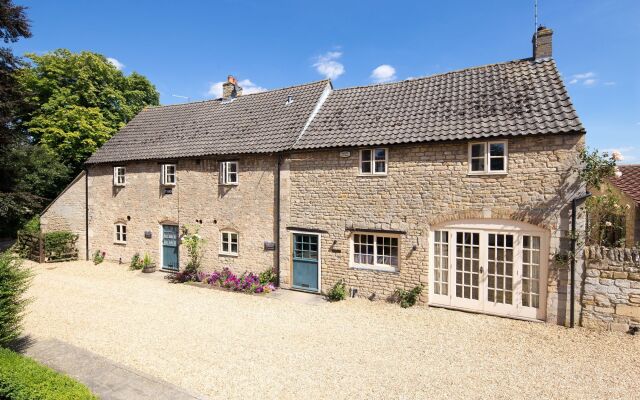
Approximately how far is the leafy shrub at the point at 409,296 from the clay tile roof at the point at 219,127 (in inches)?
284

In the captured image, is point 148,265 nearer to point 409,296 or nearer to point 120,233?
point 120,233

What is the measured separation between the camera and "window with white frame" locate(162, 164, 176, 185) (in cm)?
1598

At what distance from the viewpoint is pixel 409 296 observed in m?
→ 11.0

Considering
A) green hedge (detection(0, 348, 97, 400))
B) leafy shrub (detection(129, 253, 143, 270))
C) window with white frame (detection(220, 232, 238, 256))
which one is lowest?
leafy shrub (detection(129, 253, 143, 270))

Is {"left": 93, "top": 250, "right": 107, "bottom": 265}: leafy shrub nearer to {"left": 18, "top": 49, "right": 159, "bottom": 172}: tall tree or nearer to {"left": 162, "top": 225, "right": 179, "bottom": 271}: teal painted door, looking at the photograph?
{"left": 162, "top": 225, "right": 179, "bottom": 271}: teal painted door

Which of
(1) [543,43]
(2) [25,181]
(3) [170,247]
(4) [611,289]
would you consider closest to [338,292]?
(4) [611,289]

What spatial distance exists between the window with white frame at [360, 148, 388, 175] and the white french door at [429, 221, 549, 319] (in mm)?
2939

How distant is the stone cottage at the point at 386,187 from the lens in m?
9.65

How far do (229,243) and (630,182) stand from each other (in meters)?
19.5

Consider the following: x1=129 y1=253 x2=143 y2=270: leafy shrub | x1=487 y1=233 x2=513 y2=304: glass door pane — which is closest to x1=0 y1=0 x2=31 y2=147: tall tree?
x1=129 y1=253 x2=143 y2=270: leafy shrub

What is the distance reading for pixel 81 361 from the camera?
7.34 m

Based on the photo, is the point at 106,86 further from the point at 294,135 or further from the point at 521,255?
the point at 521,255

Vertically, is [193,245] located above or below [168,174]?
below

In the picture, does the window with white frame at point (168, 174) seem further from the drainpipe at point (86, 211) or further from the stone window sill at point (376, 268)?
the stone window sill at point (376, 268)
